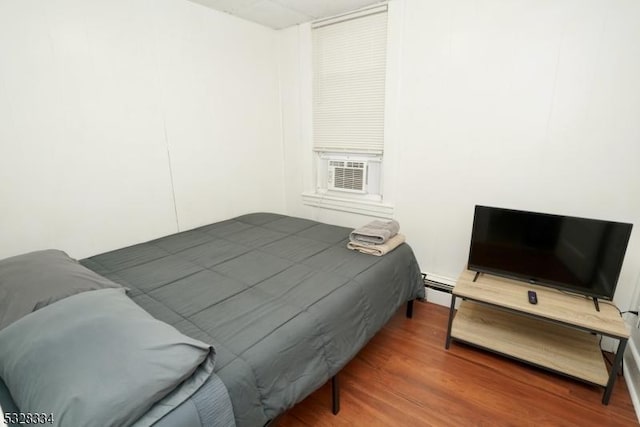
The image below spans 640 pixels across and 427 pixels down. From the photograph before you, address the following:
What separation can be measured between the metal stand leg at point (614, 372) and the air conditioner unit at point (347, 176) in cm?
199

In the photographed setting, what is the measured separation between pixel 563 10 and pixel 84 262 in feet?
11.3

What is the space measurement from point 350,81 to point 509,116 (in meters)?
1.35

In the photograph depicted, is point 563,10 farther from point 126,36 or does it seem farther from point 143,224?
point 143,224

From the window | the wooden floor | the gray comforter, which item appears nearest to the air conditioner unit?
the window

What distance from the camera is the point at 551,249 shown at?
6.54ft

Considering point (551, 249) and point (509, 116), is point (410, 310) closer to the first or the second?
point (551, 249)

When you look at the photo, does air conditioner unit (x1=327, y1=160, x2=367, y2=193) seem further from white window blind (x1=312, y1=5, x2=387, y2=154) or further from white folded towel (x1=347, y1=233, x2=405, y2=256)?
white folded towel (x1=347, y1=233, x2=405, y2=256)

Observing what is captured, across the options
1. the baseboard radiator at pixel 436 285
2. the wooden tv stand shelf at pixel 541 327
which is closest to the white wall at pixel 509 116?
the baseboard radiator at pixel 436 285

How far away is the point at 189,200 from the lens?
2.71 meters

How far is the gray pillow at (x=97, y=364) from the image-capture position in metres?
0.86

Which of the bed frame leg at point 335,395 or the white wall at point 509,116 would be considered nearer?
the bed frame leg at point 335,395

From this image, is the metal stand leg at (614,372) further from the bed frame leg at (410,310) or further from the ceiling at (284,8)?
the ceiling at (284,8)

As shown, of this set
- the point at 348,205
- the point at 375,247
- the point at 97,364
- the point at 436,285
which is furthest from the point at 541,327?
the point at 97,364

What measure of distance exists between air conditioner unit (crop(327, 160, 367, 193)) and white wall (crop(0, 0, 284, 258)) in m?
0.83
